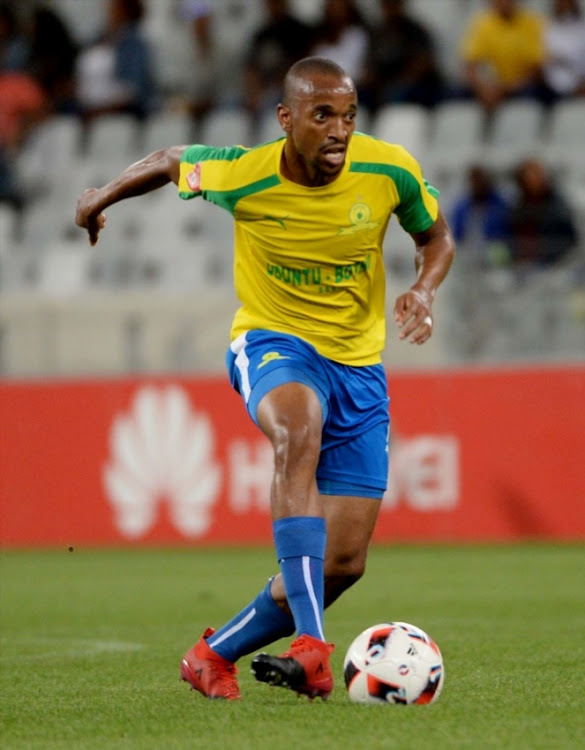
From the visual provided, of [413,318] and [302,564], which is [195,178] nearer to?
[413,318]

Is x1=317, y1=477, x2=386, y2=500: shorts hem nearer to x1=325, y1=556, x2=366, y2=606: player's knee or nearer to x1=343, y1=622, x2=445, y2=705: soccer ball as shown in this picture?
x1=325, y1=556, x2=366, y2=606: player's knee

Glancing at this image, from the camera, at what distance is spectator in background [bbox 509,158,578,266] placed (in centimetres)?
1232

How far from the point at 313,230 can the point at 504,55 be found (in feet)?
33.7

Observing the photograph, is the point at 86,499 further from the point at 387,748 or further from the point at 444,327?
the point at 387,748

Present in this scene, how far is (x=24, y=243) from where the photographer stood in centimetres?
1593

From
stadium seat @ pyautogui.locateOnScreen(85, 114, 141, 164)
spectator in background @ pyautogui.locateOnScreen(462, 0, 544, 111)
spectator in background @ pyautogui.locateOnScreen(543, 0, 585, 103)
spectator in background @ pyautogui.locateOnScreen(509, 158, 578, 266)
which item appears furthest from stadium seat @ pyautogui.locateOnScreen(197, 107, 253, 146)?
spectator in background @ pyautogui.locateOnScreen(509, 158, 578, 266)

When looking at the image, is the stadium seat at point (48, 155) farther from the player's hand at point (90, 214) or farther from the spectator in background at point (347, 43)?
the player's hand at point (90, 214)

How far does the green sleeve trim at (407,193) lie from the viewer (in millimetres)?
5551

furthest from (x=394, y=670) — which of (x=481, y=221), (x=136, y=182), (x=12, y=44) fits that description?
(x=12, y=44)

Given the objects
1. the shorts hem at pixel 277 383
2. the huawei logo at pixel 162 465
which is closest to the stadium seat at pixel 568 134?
the huawei logo at pixel 162 465

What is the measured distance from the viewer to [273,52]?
16.0 m

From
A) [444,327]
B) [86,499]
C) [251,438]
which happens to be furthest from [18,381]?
[444,327]

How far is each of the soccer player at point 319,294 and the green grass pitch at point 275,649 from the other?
46 cm

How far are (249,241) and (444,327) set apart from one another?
713 cm
